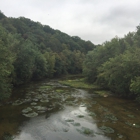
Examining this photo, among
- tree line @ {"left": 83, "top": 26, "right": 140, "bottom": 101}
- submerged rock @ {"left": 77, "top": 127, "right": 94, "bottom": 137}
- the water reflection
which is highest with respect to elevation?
tree line @ {"left": 83, "top": 26, "right": 140, "bottom": 101}

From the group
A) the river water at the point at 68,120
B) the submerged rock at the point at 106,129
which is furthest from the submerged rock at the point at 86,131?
the submerged rock at the point at 106,129

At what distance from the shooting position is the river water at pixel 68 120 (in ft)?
80.1

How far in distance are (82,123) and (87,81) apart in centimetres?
5231

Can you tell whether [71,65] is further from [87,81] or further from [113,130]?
[113,130]

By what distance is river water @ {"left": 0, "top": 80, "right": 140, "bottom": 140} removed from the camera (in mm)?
24406

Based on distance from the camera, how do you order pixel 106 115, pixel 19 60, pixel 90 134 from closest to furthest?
pixel 90 134, pixel 106 115, pixel 19 60

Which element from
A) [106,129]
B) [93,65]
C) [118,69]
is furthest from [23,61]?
[106,129]

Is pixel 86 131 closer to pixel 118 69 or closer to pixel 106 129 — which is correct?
pixel 106 129

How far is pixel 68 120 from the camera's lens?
30.5m

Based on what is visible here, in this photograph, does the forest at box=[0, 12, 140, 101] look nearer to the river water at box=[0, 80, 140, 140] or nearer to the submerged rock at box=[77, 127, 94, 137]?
the river water at box=[0, 80, 140, 140]

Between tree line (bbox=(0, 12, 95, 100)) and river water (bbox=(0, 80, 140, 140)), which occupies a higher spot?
tree line (bbox=(0, 12, 95, 100))

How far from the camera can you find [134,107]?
39.9 meters

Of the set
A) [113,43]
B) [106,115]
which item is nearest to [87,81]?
[113,43]

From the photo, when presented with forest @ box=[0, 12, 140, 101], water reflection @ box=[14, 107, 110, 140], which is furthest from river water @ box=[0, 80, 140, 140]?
forest @ box=[0, 12, 140, 101]
